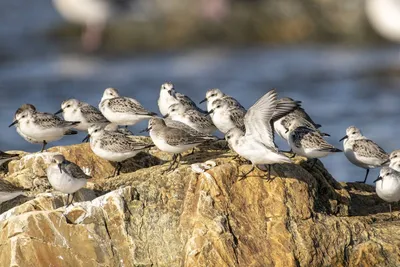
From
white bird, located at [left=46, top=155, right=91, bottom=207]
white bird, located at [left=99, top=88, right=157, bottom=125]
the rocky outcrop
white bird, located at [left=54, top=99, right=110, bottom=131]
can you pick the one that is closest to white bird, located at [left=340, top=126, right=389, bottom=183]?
the rocky outcrop

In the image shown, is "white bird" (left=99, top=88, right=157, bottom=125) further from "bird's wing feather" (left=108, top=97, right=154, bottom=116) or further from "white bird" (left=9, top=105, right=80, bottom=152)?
"white bird" (left=9, top=105, right=80, bottom=152)

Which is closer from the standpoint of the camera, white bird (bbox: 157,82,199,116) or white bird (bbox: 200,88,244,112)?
white bird (bbox: 200,88,244,112)

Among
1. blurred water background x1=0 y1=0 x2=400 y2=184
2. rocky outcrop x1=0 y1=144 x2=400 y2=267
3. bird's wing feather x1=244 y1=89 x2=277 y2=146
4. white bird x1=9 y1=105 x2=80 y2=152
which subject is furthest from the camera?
blurred water background x1=0 y1=0 x2=400 y2=184

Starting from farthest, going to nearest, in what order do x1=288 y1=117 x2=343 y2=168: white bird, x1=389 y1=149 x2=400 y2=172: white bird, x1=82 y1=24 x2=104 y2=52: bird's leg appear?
x1=82 y1=24 x2=104 y2=52: bird's leg → x1=389 y1=149 x2=400 y2=172: white bird → x1=288 y1=117 x2=343 y2=168: white bird

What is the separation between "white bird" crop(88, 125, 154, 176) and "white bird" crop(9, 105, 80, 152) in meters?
0.62

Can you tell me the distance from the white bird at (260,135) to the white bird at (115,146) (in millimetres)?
1115

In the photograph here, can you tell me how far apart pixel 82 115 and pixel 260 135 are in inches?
108

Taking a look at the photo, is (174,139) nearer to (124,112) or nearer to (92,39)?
(124,112)

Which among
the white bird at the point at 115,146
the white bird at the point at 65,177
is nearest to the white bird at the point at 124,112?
the white bird at the point at 115,146

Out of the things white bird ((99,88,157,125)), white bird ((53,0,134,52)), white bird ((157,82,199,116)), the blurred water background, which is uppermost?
white bird ((53,0,134,52))

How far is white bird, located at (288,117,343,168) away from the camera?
36.7 feet

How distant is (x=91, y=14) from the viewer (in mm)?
29781

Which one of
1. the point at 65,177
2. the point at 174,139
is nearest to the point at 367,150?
the point at 174,139

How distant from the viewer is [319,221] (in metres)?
10.4
